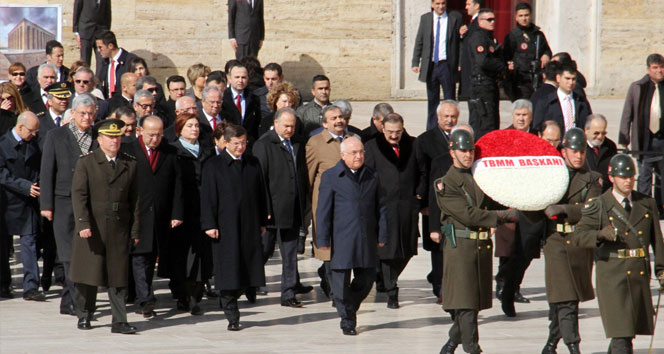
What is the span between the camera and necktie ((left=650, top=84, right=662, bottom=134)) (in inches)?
623

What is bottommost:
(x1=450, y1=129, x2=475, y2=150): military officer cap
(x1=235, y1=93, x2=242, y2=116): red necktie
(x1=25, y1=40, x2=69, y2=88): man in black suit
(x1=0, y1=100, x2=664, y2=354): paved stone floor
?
(x1=0, y1=100, x2=664, y2=354): paved stone floor

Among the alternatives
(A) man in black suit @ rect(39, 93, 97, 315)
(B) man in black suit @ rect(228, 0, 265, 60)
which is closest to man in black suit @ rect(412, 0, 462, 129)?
(B) man in black suit @ rect(228, 0, 265, 60)

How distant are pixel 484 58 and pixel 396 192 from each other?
442cm

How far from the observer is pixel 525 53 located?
54.6 ft

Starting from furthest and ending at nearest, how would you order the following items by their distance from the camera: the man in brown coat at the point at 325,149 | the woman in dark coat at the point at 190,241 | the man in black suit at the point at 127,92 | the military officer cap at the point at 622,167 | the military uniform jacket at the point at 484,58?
the military uniform jacket at the point at 484,58 < the man in black suit at the point at 127,92 < the man in brown coat at the point at 325,149 < the woman in dark coat at the point at 190,241 < the military officer cap at the point at 622,167

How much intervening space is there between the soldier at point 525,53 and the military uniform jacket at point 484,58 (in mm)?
487

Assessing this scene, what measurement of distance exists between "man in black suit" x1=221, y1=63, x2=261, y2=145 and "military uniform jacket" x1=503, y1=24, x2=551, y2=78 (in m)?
3.93

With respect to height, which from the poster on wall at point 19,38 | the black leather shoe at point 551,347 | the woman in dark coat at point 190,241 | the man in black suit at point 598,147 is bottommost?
the black leather shoe at point 551,347

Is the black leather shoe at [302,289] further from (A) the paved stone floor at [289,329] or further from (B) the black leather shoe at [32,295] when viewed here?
(B) the black leather shoe at [32,295]

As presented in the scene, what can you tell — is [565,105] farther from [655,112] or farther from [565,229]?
[565,229]

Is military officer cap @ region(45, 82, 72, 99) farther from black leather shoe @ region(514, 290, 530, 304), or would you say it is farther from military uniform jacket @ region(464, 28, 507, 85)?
military uniform jacket @ region(464, 28, 507, 85)

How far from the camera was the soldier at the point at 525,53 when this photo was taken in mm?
16609

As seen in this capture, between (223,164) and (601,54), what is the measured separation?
41.4 feet

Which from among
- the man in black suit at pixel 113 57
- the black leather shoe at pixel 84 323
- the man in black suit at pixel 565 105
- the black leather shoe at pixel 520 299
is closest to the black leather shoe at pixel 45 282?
the black leather shoe at pixel 84 323
